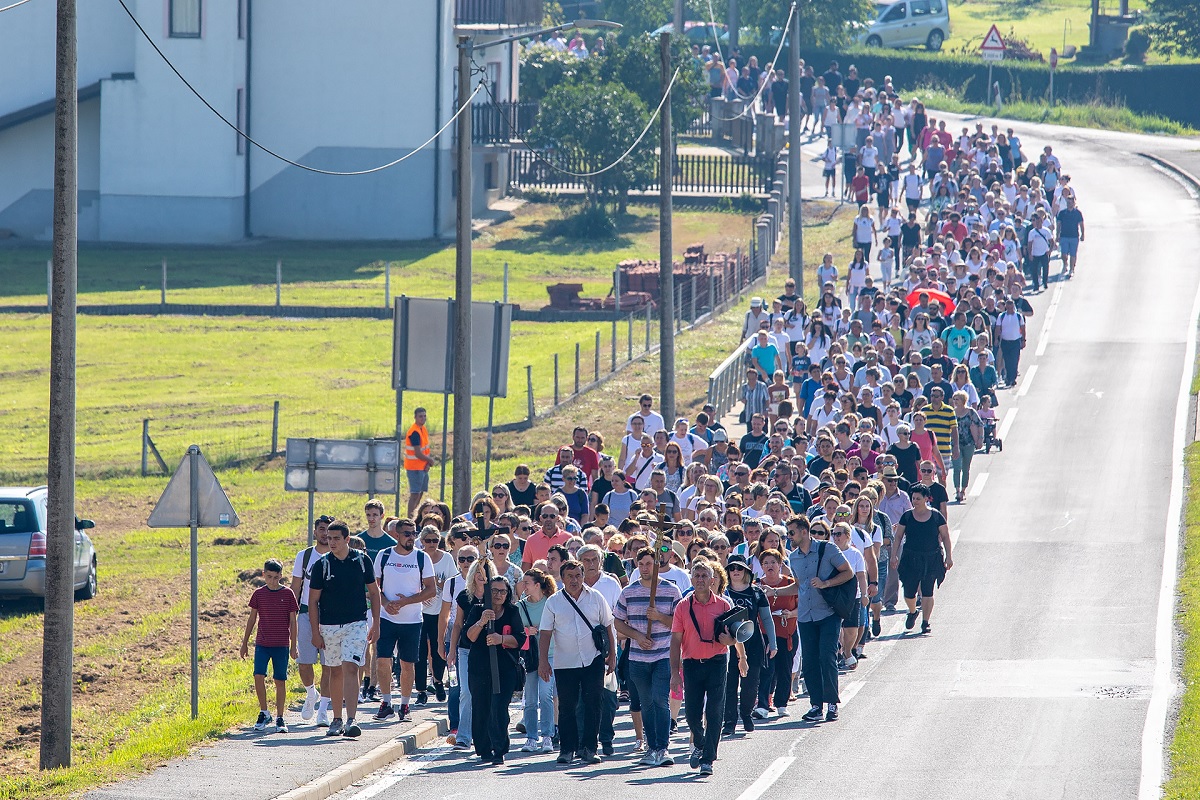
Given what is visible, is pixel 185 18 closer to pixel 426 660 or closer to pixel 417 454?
pixel 417 454

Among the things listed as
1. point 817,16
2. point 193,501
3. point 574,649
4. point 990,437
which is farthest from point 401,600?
point 817,16

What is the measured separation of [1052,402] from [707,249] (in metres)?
18.7

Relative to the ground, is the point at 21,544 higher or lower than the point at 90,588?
higher

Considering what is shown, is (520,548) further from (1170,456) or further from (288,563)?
(1170,456)

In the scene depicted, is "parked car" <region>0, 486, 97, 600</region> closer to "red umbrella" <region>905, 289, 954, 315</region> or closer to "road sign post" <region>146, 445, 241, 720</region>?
"road sign post" <region>146, 445, 241, 720</region>

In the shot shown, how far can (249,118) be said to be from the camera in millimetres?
51625

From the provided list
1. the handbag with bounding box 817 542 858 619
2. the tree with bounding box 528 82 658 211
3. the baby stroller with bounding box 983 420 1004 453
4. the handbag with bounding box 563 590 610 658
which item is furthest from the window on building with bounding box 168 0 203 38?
the handbag with bounding box 563 590 610 658

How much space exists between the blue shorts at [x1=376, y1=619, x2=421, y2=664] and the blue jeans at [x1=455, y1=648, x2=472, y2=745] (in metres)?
0.97

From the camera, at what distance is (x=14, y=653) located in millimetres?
19250

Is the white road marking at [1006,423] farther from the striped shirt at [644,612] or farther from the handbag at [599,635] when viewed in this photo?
the handbag at [599,635]

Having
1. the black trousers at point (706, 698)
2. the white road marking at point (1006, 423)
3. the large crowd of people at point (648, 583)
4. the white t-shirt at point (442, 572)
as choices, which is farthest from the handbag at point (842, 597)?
the white road marking at point (1006, 423)

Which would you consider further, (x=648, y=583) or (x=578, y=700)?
(x=578, y=700)

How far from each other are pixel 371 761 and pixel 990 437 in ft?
49.7

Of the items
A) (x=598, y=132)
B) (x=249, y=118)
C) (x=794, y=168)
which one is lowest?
(x=794, y=168)
